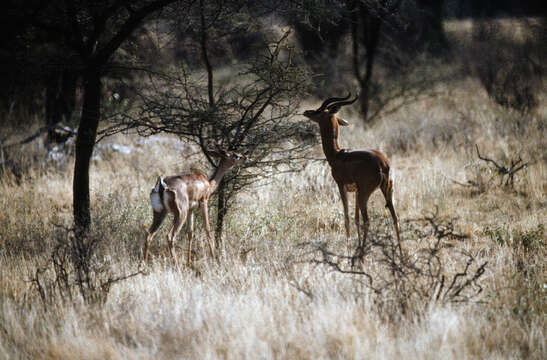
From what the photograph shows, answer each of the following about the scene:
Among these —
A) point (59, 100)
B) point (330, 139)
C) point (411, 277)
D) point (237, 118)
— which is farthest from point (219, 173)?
point (59, 100)

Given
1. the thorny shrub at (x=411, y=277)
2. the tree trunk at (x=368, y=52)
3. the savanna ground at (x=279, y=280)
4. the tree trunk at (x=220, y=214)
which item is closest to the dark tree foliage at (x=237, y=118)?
the tree trunk at (x=220, y=214)

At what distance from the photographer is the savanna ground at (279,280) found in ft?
12.2

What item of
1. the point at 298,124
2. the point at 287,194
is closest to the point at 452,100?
the point at 287,194

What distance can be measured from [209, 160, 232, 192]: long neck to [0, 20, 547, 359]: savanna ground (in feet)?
2.60

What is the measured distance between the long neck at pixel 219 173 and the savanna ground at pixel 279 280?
794 mm

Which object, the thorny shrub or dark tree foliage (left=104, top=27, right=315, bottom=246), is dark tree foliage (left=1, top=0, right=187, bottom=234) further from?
the thorny shrub

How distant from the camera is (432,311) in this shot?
4.02 m

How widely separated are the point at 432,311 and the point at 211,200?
340cm

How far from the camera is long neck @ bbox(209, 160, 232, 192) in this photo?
5.76 meters

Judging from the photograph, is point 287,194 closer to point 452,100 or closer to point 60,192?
point 60,192

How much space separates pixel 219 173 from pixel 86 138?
1.63m

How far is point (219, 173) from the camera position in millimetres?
5812

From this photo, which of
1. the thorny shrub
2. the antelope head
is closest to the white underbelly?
the thorny shrub

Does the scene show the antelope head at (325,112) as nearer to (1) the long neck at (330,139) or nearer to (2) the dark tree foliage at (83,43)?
(1) the long neck at (330,139)
